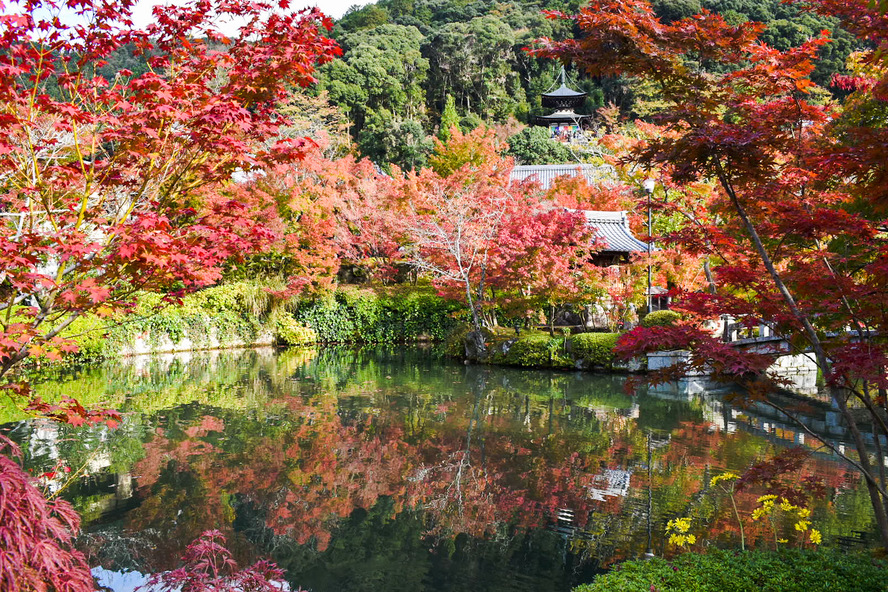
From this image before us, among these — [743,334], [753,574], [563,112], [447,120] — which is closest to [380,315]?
[743,334]

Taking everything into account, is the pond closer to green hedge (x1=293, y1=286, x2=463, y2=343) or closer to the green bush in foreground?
the green bush in foreground

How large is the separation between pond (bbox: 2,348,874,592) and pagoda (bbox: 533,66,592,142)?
25502 mm

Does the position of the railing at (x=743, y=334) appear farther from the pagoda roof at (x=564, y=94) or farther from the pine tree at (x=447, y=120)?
the pagoda roof at (x=564, y=94)

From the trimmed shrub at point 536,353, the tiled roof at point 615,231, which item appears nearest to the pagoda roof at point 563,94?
the tiled roof at point 615,231

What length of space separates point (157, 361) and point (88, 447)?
295 inches

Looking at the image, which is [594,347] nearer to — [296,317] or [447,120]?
[296,317]

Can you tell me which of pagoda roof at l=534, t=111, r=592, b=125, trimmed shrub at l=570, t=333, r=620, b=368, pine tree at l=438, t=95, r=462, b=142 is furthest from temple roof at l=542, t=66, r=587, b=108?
trimmed shrub at l=570, t=333, r=620, b=368

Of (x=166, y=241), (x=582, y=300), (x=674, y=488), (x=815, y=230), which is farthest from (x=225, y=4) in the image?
(x=582, y=300)

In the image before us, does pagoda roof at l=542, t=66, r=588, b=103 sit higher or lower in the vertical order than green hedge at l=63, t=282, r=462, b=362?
higher

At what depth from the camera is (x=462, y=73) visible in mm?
36000

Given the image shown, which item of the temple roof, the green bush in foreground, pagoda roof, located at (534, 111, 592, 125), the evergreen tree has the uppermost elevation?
the temple roof

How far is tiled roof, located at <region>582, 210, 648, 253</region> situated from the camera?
50.9ft

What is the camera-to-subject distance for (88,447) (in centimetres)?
702

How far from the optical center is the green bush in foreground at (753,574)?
10.5ft
